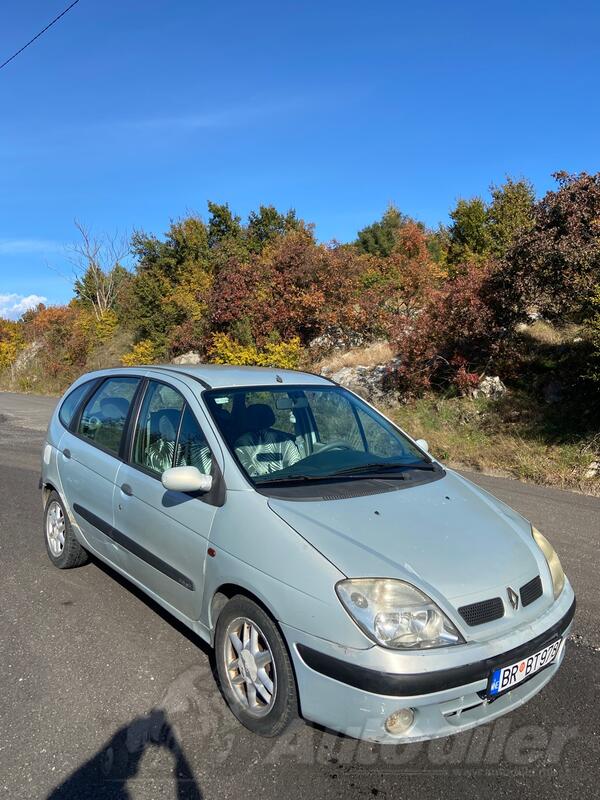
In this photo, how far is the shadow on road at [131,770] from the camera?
2.36 meters

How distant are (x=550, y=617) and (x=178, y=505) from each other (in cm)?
195

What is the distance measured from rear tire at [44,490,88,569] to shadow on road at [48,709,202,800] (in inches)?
83.3

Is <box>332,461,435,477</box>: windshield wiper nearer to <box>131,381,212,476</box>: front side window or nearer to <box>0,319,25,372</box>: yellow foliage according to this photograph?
<box>131,381,212,476</box>: front side window

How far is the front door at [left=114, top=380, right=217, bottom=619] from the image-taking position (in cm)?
305

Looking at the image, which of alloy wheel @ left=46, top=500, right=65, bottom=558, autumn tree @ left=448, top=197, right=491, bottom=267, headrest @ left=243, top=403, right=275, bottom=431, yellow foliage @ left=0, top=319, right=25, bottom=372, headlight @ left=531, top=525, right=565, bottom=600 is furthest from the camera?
yellow foliage @ left=0, top=319, right=25, bottom=372

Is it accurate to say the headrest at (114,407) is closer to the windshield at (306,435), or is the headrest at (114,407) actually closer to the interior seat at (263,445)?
the windshield at (306,435)

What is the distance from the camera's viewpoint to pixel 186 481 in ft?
9.66

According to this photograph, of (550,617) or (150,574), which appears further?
(150,574)

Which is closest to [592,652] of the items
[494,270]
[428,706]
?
[428,706]

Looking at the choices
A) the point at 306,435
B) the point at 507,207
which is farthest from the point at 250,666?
the point at 507,207

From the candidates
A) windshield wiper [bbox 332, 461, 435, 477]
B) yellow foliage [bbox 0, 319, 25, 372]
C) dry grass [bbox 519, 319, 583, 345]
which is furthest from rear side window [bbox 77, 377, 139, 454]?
yellow foliage [bbox 0, 319, 25, 372]

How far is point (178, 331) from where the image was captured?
23172 mm

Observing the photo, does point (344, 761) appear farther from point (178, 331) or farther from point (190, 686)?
point (178, 331)

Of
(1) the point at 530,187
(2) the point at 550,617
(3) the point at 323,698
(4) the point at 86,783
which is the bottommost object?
(4) the point at 86,783
